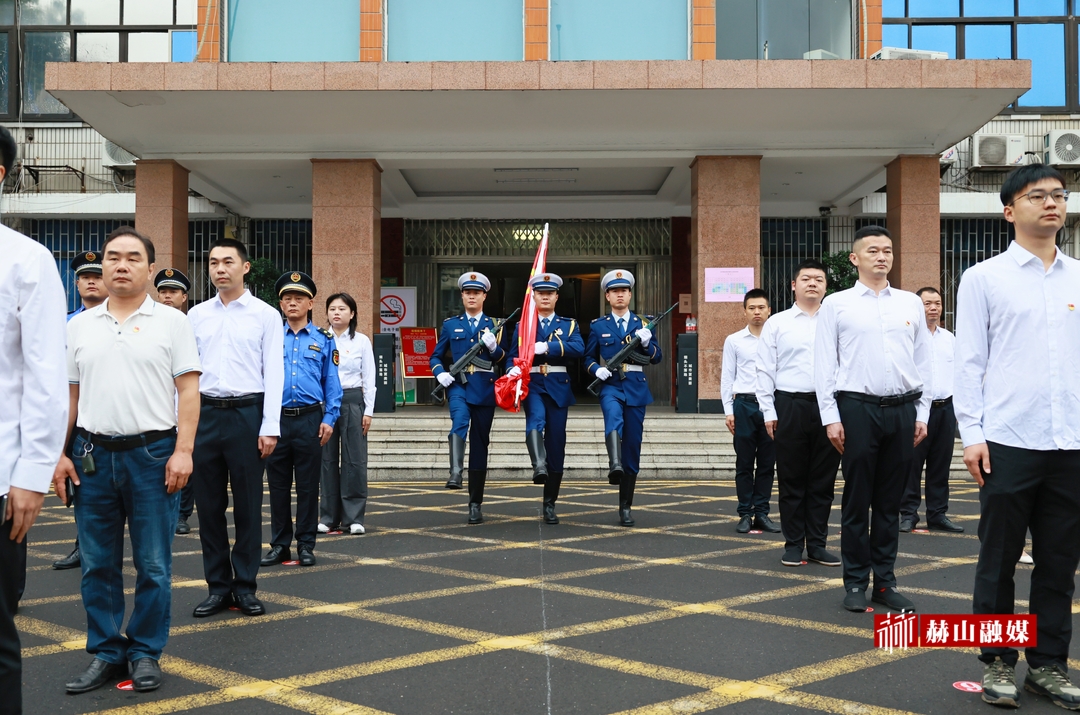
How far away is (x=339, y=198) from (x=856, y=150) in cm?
777

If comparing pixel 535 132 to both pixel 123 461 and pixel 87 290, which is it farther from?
pixel 123 461

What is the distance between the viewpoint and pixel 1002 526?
3627mm

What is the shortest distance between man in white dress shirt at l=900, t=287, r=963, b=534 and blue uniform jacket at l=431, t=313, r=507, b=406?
11.2ft

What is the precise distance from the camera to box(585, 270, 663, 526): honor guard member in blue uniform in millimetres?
7594

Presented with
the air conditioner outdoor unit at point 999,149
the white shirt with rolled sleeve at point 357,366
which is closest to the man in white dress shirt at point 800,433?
the white shirt with rolled sleeve at point 357,366

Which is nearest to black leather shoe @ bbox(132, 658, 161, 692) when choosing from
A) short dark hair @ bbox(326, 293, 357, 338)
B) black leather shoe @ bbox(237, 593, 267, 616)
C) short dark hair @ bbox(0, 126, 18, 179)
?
black leather shoe @ bbox(237, 593, 267, 616)

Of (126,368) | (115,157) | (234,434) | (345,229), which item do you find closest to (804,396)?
(234,434)

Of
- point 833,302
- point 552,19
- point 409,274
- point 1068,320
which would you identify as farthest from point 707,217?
point 1068,320

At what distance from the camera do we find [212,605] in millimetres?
4902

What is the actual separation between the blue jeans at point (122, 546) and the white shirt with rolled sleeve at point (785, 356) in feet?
13.4

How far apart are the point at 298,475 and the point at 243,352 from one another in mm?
1346

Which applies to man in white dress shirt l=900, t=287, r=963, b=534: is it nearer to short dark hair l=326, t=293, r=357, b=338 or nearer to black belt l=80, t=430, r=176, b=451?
short dark hair l=326, t=293, r=357, b=338

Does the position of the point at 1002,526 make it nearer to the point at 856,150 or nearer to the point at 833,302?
the point at 833,302

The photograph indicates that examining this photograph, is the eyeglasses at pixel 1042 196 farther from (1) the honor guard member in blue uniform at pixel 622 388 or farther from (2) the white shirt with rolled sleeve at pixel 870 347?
(1) the honor guard member in blue uniform at pixel 622 388
